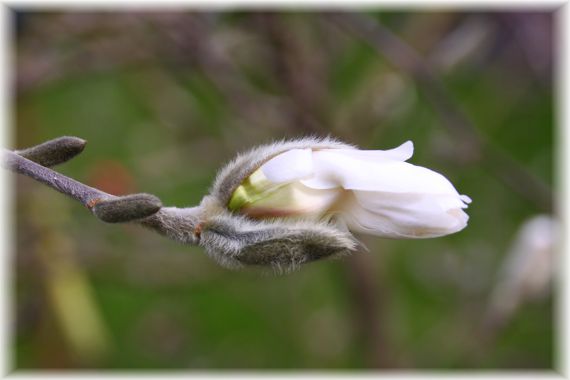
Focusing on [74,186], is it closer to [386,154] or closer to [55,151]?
[55,151]

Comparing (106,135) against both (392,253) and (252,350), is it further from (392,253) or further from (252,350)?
(392,253)

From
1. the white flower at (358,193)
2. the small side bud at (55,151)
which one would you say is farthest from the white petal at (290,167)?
the small side bud at (55,151)

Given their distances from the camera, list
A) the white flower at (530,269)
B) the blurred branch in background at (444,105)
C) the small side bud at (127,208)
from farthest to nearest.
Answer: the white flower at (530,269) → the blurred branch in background at (444,105) → the small side bud at (127,208)

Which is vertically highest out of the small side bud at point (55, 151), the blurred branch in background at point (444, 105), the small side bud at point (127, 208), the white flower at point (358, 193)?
the blurred branch in background at point (444, 105)

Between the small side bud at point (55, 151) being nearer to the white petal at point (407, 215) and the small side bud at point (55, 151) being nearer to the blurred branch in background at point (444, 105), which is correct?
the white petal at point (407, 215)

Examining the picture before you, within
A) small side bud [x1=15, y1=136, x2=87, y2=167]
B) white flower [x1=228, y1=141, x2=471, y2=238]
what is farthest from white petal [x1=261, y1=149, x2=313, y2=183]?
small side bud [x1=15, y1=136, x2=87, y2=167]
